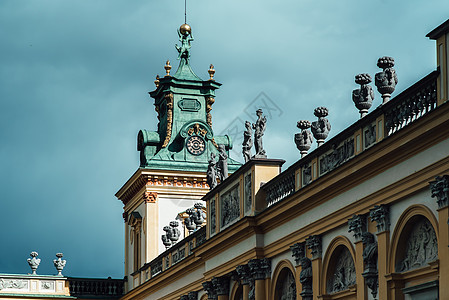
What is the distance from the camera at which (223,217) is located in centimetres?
3453

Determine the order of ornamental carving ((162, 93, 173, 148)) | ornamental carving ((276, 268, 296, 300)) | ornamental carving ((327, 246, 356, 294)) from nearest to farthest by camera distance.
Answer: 1. ornamental carving ((327, 246, 356, 294))
2. ornamental carving ((276, 268, 296, 300))
3. ornamental carving ((162, 93, 173, 148))

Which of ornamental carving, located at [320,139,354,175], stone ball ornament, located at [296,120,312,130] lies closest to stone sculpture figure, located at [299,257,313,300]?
ornamental carving, located at [320,139,354,175]

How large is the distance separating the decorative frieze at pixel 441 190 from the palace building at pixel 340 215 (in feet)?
A: 0.06

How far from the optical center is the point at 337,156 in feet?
84.1

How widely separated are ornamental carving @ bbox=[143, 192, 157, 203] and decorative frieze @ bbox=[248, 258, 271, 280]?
2042cm

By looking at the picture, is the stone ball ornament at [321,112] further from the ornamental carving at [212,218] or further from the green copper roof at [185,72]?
the green copper roof at [185,72]

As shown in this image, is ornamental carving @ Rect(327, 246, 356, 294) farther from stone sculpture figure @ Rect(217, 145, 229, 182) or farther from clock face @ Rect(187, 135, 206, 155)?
clock face @ Rect(187, 135, 206, 155)

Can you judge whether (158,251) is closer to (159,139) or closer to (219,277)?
(159,139)

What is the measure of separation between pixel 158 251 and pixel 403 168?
30096mm

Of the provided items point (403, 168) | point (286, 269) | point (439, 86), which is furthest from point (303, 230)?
point (439, 86)

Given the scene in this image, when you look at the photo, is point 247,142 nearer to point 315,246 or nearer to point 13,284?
point 315,246

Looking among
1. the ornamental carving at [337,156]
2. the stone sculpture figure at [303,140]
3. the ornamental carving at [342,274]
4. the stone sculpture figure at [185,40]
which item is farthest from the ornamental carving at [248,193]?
→ the stone sculpture figure at [185,40]

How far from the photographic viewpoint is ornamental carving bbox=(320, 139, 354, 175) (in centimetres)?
2491

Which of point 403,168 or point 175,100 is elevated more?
point 175,100
